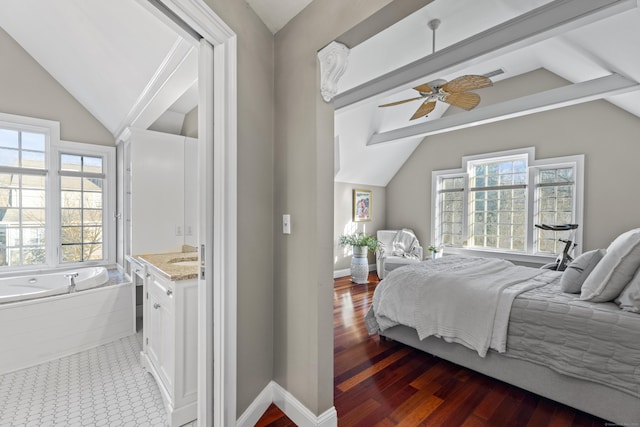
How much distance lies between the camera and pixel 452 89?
291 cm

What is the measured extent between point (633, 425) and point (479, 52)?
269cm

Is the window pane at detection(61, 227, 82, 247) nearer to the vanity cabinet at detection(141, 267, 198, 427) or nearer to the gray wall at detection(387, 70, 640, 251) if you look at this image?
the vanity cabinet at detection(141, 267, 198, 427)

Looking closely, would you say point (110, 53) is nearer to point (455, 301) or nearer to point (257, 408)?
point (257, 408)

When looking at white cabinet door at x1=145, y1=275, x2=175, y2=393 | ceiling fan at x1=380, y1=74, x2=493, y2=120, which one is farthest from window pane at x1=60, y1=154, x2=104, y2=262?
ceiling fan at x1=380, y1=74, x2=493, y2=120

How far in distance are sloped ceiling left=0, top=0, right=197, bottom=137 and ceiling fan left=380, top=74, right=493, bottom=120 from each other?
7.34 ft

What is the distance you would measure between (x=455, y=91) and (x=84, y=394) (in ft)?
13.1

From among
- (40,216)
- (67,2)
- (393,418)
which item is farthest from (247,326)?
(40,216)

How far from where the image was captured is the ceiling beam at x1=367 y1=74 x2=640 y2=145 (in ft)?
10.0

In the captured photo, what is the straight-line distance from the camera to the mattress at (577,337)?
1.60 m

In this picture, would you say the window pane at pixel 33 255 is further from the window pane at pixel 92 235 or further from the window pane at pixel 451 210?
the window pane at pixel 451 210

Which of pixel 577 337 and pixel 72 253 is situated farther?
pixel 72 253

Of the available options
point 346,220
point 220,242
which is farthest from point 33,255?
point 346,220

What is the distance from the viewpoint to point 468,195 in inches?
218

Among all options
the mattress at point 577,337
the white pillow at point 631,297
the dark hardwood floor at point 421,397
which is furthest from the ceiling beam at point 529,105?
the dark hardwood floor at point 421,397
